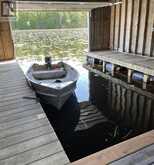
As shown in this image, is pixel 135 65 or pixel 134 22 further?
pixel 134 22

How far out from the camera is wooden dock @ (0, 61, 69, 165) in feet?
7.57

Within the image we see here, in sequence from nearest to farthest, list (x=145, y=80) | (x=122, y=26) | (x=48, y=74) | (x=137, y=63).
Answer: (x=48, y=74) < (x=145, y=80) < (x=137, y=63) < (x=122, y=26)

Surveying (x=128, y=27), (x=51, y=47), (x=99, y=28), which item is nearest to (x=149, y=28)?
(x=128, y=27)

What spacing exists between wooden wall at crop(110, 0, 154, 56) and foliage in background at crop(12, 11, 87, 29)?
556 inches

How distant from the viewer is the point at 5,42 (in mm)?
7656

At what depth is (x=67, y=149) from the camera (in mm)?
3361

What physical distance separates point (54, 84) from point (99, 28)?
17.7ft

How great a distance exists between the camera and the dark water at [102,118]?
11.5 feet

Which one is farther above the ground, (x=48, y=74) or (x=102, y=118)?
(x=48, y=74)

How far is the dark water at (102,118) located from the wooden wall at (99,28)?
3.44 m

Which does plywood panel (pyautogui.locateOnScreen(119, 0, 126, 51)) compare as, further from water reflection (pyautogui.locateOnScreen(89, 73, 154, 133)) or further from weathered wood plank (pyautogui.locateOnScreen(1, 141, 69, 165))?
weathered wood plank (pyautogui.locateOnScreen(1, 141, 69, 165))

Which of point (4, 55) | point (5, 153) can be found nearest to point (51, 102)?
point (5, 153)

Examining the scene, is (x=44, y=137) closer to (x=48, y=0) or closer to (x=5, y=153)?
(x=5, y=153)

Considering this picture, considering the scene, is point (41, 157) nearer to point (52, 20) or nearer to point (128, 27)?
point (128, 27)
